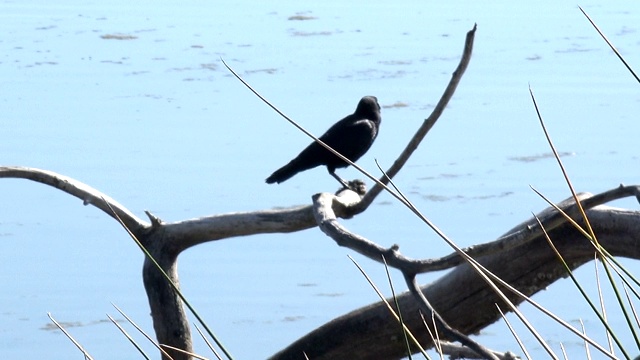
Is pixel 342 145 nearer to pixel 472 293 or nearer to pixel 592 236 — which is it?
pixel 472 293

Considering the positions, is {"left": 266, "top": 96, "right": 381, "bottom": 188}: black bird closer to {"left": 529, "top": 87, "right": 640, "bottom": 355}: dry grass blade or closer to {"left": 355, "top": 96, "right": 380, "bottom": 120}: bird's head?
{"left": 355, "top": 96, "right": 380, "bottom": 120}: bird's head

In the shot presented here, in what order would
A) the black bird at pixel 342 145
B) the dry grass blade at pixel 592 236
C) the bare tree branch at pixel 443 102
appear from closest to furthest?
1. the dry grass blade at pixel 592 236
2. the bare tree branch at pixel 443 102
3. the black bird at pixel 342 145

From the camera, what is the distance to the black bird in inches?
160

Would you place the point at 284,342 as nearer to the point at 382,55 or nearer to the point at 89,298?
the point at 89,298

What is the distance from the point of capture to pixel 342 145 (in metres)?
4.16

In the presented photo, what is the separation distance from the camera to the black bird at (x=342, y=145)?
13.3 feet

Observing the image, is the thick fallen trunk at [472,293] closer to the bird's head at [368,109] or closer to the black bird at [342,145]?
the black bird at [342,145]

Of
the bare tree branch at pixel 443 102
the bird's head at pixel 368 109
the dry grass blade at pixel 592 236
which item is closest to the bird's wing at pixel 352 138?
the bird's head at pixel 368 109

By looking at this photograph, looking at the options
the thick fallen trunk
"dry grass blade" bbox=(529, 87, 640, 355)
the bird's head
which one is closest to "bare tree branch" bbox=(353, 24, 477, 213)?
the thick fallen trunk

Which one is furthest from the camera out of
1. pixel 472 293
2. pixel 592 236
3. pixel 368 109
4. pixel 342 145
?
pixel 368 109

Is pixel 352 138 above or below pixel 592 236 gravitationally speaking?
below

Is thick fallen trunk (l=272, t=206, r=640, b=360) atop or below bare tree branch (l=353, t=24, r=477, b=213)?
below

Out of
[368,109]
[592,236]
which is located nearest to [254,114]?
[368,109]

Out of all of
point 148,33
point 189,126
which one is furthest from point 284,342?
point 148,33
